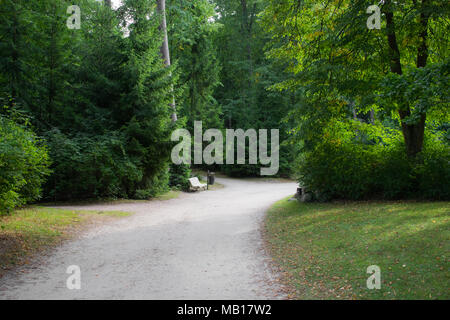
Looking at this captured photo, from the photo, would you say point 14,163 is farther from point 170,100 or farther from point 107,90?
point 170,100

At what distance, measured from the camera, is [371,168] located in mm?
12102

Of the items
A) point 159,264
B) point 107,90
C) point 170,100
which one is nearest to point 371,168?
point 159,264

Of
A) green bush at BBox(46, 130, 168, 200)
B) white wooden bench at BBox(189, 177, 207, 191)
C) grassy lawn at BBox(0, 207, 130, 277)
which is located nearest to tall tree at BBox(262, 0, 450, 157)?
green bush at BBox(46, 130, 168, 200)

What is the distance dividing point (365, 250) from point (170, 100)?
Answer: 486 inches

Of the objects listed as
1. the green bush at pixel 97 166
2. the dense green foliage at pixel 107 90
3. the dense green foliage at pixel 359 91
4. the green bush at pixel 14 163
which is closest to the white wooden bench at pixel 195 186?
the dense green foliage at pixel 107 90

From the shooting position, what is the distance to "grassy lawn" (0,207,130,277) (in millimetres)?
7254

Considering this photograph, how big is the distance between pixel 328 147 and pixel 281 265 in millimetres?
7048

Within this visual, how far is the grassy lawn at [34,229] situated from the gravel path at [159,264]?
1.43ft

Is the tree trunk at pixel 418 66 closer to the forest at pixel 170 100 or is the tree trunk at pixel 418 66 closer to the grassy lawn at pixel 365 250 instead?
the forest at pixel 170 100

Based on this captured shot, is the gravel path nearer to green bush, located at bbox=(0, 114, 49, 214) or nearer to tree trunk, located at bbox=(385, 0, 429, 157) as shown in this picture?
green bush, located at bbox=(0, 114, 49, 214)

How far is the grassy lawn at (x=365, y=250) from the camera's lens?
5.13 m
